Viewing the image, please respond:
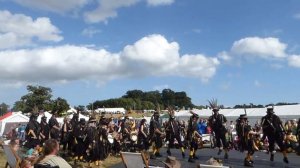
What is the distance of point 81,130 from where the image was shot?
17203mm

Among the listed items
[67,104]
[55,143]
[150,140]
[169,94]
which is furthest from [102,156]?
[169,94]

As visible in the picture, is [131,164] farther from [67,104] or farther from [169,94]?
[169,94]

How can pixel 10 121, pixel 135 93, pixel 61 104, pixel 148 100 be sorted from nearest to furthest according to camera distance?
A: pixel 10 121 → pixel 61 104 → pixel 148 100 → pixel 135 93

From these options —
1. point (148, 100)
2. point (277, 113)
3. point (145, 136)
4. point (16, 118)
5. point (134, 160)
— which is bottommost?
point (134, 160)

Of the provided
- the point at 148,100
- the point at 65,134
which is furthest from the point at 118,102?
the point at 65,134

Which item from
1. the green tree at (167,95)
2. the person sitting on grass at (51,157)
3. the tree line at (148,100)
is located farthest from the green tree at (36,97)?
the green tree at (167,95)

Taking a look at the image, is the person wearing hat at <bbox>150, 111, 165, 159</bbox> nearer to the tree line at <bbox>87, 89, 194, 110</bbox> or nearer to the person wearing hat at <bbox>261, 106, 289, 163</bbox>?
the person wearing hat at <bbox>261, 106, 289, 163</bbox>

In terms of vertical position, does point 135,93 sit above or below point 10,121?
above

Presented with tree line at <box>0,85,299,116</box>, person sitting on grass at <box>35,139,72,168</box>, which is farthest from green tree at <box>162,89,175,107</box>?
person sitting on grass at <box>35,139,72,168</box>

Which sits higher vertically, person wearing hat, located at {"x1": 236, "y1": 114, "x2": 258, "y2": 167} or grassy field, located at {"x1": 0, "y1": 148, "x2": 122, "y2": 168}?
person wearing hat, located at {"x1": 236, "y1": 114, "x2": 258, "y2": 167}

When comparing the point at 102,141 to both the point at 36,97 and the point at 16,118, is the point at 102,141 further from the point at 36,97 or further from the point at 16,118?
the point at 36,97

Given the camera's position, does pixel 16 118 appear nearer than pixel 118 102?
Yes

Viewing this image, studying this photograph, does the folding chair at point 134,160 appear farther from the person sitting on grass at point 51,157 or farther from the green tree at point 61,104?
the green tree at point 61,104

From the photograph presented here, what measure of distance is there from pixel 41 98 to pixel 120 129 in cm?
4640
